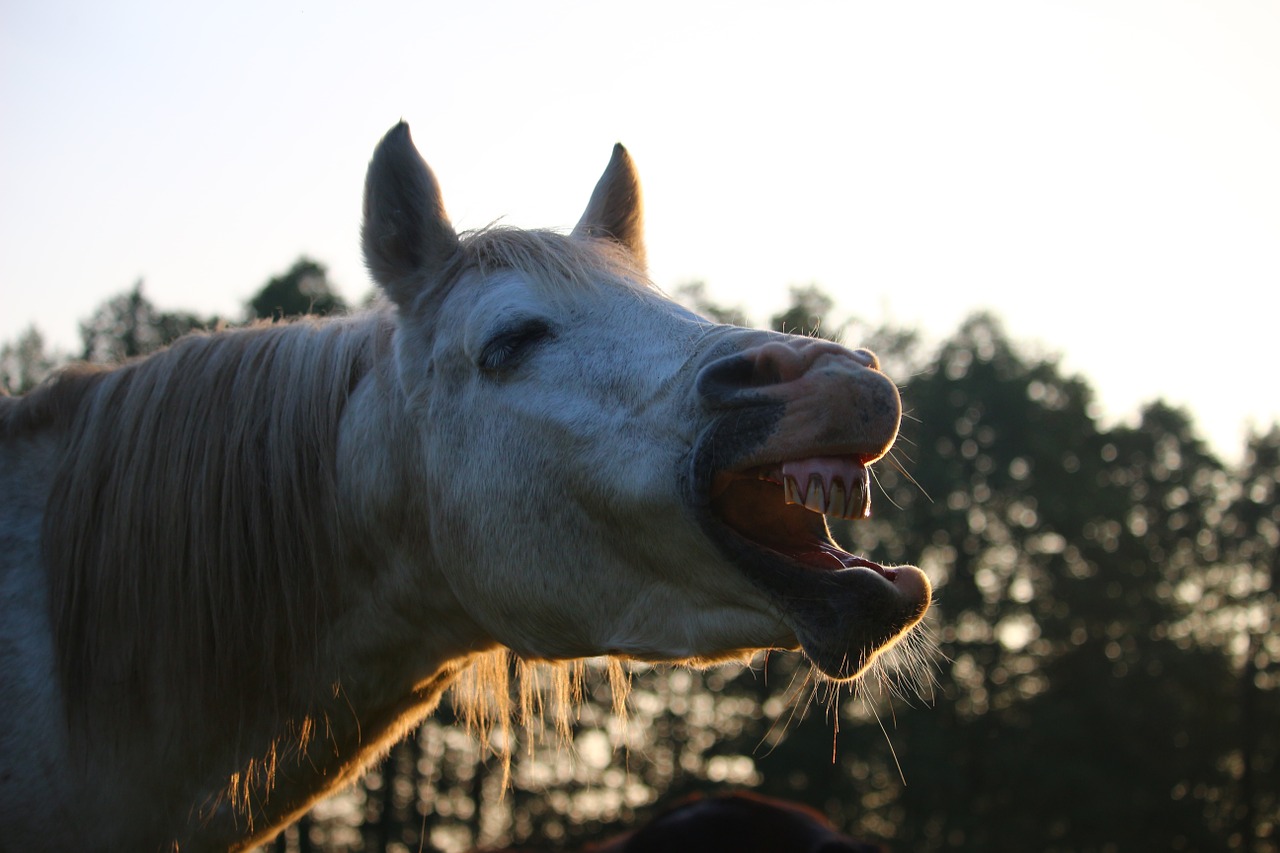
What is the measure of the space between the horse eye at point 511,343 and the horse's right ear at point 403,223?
1.33ft

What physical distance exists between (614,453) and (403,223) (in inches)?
43.8

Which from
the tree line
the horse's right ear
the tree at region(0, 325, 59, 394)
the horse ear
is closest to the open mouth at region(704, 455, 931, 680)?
the horse's right ear

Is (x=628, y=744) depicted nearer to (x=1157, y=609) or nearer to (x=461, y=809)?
(x=461, y=809)

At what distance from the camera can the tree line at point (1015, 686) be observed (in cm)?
2709

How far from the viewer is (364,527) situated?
2.93m

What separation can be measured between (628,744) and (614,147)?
7.72 ft

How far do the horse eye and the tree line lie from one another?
23.2 metres

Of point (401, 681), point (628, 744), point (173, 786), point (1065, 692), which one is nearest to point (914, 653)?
point (628, 744)

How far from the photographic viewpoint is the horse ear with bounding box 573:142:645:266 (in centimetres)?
370

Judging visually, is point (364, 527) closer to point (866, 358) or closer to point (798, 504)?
point (798, 504)

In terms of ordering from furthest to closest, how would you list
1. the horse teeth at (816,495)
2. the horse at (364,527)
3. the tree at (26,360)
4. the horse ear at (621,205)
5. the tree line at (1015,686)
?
the tree line at (1015,686) < the tree at (26,360) < the horse ear at (621,205) < the horse at (364,527) < the horse teeth at (816,495)

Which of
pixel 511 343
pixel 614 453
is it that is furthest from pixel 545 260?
pixel 614 453

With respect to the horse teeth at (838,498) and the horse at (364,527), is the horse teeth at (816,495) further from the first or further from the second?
the horse at (364,527)

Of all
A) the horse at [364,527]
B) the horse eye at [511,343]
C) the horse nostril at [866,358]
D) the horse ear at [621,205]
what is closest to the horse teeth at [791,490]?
the horse at [364,527]
